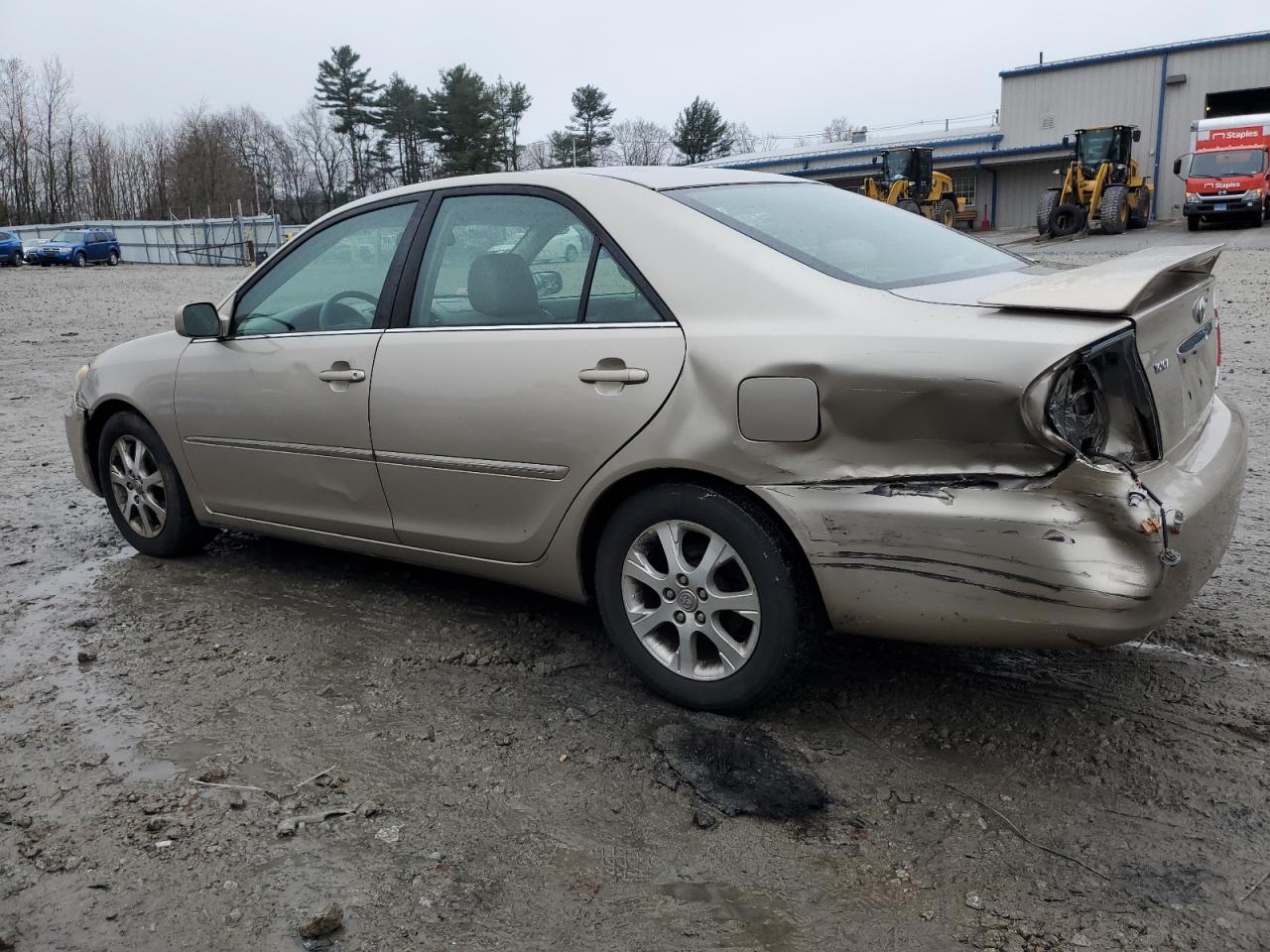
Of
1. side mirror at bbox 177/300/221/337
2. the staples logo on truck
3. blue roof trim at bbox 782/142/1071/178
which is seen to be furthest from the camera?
blue roof trim at bbox 782/142/1071/178

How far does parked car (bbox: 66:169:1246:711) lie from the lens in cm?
260

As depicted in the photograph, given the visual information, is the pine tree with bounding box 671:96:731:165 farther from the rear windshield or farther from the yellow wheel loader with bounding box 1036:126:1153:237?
the rear windshield

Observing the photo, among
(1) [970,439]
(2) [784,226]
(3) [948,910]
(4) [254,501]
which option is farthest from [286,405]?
(3) [948,910]

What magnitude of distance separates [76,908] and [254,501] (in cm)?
212

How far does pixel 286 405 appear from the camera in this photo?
4.07 m

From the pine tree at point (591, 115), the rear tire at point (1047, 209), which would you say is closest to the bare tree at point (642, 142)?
the pine tree at point (591, 115)

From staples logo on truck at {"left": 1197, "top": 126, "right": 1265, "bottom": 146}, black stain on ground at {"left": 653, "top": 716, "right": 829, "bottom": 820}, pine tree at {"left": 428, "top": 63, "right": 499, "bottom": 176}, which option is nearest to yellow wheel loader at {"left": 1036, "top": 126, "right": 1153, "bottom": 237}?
staples logo on truck at {"left": 1197, "top": 126, "right": 1265, "bottom": 146}

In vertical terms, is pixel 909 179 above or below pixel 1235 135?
below

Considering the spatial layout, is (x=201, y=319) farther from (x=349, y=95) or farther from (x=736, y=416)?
(x=349, y=95)

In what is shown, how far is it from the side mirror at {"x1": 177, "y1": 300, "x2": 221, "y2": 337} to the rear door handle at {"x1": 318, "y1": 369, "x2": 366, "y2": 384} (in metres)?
0.71

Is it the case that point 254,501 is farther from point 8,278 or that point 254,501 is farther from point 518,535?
point 8,278

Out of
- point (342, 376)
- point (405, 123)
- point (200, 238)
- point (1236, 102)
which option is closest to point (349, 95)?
point (405, 123)

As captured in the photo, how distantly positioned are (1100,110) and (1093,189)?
14.3 meters

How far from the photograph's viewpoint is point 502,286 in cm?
357
